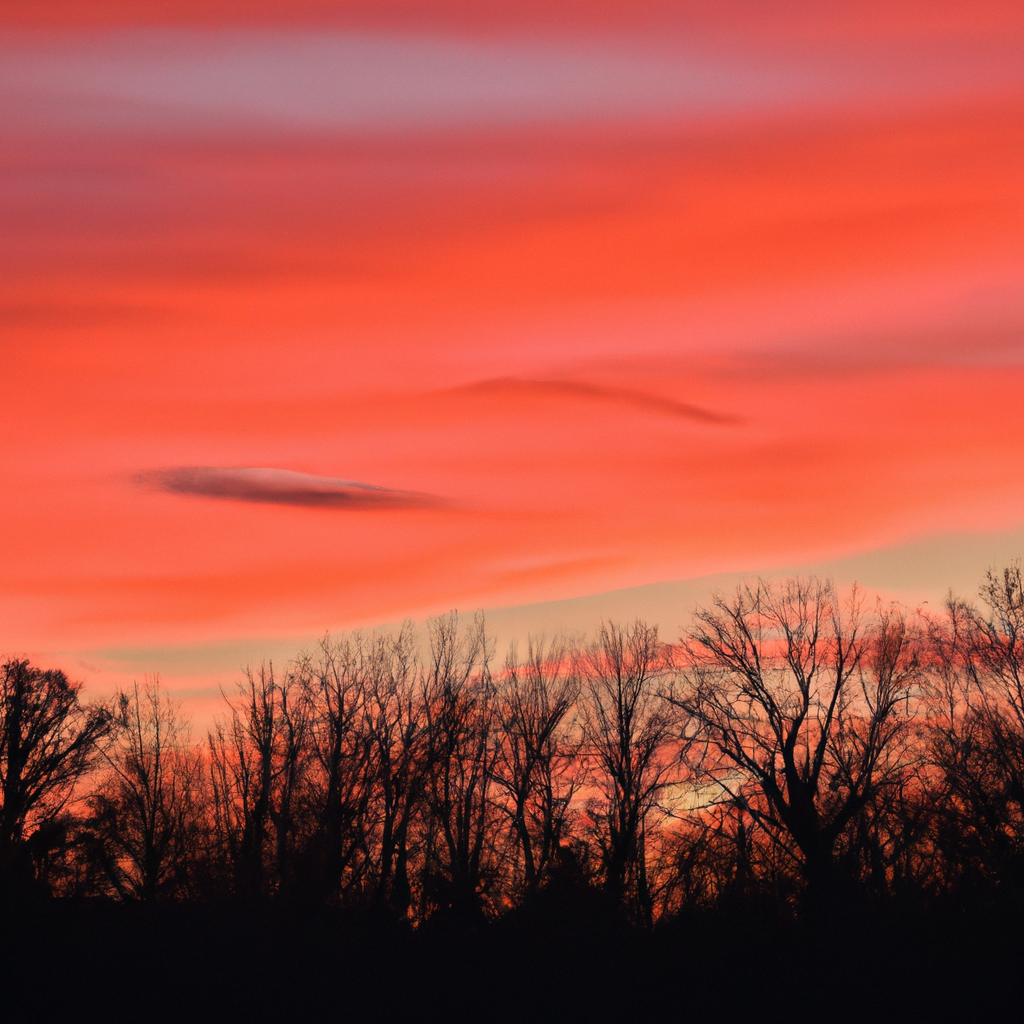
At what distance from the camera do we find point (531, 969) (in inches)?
1459

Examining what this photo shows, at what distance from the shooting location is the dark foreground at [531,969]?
33719mm

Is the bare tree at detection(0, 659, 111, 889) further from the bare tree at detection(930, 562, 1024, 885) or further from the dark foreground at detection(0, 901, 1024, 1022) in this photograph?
the bare tree at detection(930, 562, 1024, 885)

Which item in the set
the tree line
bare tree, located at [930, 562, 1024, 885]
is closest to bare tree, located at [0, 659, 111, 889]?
the tree line

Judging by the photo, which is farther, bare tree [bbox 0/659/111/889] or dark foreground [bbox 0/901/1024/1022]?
bare tree [bbox 0/659/111/889]

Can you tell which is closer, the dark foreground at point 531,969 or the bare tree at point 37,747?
the dark foreground at point 531,969

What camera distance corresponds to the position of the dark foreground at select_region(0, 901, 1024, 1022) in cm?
3372

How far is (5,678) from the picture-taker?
60.9 metres

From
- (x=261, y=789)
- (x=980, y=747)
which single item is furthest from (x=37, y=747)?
(x=980, y=747)

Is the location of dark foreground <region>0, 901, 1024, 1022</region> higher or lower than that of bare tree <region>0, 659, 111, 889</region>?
lower

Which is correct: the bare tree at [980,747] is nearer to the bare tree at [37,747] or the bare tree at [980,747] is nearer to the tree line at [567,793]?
the tree line at [567,793]

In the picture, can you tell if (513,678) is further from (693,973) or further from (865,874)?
(693,973)

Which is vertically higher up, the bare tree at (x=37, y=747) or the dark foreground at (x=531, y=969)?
the bare tree at (x=37, y=747)

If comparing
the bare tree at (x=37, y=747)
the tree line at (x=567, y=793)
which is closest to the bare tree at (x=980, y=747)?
the tree line at (x=567, y=793)

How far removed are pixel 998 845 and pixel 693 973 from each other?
10787mm
